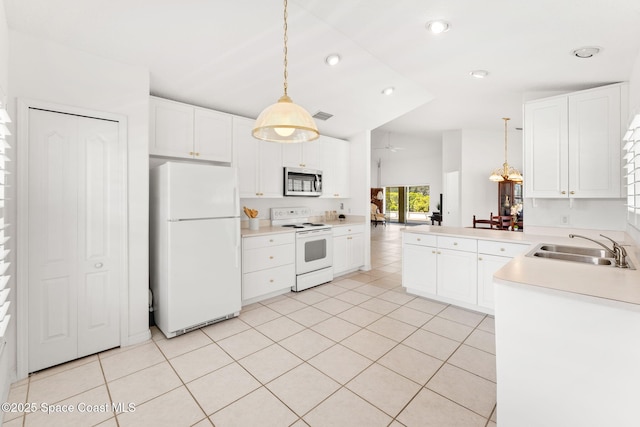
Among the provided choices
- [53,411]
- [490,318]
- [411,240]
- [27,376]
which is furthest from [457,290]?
[27,376]

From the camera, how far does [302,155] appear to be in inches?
178

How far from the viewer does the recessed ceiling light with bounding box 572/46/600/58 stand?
2393 mm

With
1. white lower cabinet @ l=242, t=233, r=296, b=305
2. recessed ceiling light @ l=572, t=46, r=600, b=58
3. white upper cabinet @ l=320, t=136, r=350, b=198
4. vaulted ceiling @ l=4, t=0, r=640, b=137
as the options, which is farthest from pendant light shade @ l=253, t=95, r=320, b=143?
white upper cabinet @ l=320, t=136, r=350, b=198

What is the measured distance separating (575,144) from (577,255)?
1.62 meters

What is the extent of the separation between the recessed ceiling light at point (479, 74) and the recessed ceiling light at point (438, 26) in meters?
1.00

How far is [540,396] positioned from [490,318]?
1.91 meters

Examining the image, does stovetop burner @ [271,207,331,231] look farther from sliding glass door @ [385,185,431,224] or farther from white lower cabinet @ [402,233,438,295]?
sliding glass door @ [385,185,431,224]

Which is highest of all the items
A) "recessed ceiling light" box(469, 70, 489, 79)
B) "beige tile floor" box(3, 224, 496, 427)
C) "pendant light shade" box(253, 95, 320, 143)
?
"recessed ceiling light" box(469, 70, 489, 79)

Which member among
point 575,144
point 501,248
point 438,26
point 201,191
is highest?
point 438,26

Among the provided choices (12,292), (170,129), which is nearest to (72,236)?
(12,292)

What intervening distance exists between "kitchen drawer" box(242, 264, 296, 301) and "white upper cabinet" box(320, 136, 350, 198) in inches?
63.7

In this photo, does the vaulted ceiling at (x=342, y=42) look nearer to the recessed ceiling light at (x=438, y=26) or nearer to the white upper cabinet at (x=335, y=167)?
the recessed ceiling light at (x=438, y=26)

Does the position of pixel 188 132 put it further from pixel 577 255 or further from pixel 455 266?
pixel 577 255

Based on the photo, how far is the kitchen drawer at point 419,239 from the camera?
11.6ft
